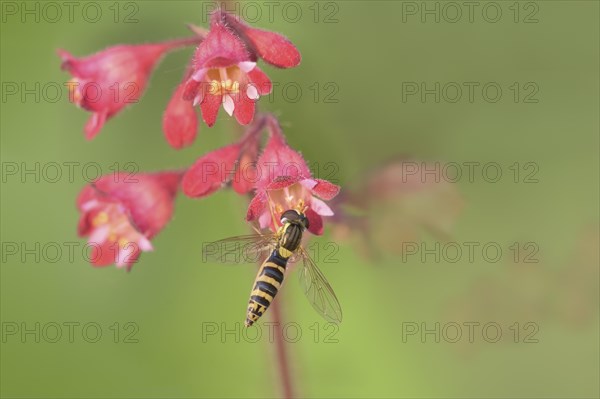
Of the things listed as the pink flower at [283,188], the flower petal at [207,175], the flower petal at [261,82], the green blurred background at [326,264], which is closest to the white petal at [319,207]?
the pink flower at [283,188]

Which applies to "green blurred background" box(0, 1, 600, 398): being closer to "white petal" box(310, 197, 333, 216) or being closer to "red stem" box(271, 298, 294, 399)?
"red stem" box(271, 298, 294, 399)

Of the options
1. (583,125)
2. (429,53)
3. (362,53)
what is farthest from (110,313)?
(583,125)

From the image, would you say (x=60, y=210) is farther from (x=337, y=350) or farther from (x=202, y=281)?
(x=337, y=350)

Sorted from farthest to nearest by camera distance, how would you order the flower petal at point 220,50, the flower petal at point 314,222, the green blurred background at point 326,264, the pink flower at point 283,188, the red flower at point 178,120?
the green blurred background at point 326,264 < the red flower at point 178,120 < the flower petal at point 314,222 < the pink flower at point 283,188 < the flower petal at point 220,50

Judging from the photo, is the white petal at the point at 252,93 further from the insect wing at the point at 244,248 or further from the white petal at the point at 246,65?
the insect wing at the point at 244,248

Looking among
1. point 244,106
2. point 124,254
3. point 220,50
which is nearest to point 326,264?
point 124,254
